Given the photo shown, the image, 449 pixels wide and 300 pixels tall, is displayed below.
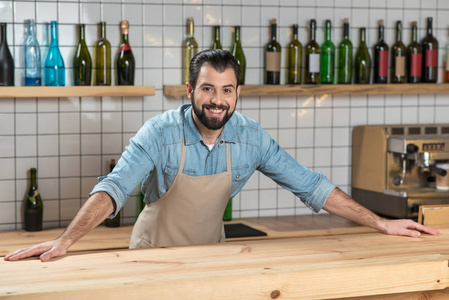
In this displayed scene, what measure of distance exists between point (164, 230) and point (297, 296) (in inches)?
34.2

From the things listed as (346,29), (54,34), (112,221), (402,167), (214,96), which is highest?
(346,29)

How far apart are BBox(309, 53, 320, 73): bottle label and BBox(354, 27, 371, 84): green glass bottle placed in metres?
0.27

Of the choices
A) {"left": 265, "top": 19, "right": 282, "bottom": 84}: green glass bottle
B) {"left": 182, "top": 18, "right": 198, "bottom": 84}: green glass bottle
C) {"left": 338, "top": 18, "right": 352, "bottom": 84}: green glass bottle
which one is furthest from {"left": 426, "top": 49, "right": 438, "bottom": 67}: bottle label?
{"left": 182, "top": 18, "right": 198, "bottom": 84}: green glass bottle

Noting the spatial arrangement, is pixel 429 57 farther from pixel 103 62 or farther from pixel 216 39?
pixel 103 62

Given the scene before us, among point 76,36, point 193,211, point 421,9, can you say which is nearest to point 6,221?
point 76,36

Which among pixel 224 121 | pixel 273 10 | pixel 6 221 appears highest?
pixel 273 10

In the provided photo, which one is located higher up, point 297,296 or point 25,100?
point 25,100

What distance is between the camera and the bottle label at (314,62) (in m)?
3.12

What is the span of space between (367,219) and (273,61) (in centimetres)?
128

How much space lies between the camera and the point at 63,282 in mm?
1328

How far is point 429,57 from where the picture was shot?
331cm

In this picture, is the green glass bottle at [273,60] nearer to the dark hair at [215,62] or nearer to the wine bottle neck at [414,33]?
the wine bottle neck at [414,33]

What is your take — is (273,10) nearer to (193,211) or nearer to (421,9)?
(421,9)

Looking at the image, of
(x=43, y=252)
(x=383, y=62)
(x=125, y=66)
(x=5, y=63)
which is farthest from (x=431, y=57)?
(x=43, y=252)
